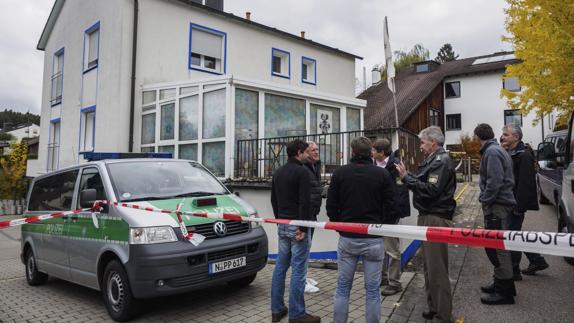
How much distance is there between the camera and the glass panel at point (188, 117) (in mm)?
Answer: 10278

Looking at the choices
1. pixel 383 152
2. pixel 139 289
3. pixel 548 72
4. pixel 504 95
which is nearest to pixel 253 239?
pixel 139 289

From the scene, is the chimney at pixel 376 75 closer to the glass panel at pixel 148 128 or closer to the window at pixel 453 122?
the window at pixel 453 122

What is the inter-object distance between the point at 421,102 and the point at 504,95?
15.7 meters

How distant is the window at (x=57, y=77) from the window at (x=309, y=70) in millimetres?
9730

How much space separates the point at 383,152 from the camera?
15.5 feet

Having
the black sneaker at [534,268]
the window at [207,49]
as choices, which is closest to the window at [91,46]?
the window at [207,49]

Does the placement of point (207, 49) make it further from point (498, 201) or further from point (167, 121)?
point (498, 201)

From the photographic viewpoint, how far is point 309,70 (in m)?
18.0

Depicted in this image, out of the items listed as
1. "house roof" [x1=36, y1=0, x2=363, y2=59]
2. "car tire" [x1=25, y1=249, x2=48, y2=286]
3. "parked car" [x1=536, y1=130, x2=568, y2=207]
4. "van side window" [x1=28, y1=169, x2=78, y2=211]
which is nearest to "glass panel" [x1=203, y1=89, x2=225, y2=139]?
"van side window" [x1=28, y1=169, x2=78, y2=211]

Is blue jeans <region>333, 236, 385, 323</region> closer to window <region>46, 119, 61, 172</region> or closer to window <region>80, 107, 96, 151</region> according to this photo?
window <region>80, 107, 96, 151</region>

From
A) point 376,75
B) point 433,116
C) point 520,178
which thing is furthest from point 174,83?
point 376,75

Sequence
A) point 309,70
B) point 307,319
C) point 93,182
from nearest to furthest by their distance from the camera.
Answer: point 307,319 < point 93,182 < point 309,70

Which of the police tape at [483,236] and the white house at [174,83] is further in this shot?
the white house at [174,83]

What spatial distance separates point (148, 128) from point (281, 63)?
701 centimetres
